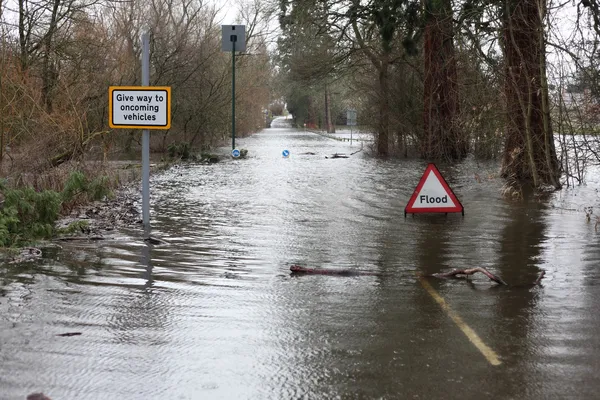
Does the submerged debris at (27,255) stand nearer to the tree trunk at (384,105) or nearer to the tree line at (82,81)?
the tree line at (82,81)

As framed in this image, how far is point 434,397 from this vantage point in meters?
4.80

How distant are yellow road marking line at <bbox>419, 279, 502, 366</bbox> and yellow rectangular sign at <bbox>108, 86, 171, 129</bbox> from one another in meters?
5.24

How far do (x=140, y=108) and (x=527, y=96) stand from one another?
9.12 meters

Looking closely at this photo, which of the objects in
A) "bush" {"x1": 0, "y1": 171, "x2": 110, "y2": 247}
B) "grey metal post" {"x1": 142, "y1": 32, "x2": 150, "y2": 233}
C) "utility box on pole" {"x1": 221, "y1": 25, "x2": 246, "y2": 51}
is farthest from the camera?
"utility box on pole" {"x1": 221, "y1": 25, "x2": 246, "y2": 51}

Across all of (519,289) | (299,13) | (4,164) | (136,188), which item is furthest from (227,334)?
(299,13)

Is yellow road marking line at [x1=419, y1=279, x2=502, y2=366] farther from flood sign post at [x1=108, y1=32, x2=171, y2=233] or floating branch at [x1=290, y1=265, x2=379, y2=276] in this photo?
flood sign post at [x1=108, y1=32, x2=171, y2=233]

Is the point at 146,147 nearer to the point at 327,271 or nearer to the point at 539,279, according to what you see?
the point at 327,271

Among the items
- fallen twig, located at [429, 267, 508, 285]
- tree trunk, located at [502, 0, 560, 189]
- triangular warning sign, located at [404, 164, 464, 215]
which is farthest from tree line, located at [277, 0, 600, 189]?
fallen twig, located at [429, 267, 508, 285]

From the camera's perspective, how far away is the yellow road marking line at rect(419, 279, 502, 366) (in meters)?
5.60

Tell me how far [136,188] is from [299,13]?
13127 mm

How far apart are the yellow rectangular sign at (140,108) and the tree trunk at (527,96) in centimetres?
661

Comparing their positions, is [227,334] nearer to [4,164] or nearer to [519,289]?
[519,289]

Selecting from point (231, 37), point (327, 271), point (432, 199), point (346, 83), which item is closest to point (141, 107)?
point (327, 271)

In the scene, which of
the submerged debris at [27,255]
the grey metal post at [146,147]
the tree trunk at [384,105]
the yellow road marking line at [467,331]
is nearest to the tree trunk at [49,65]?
the grey metal post at [146,147]
